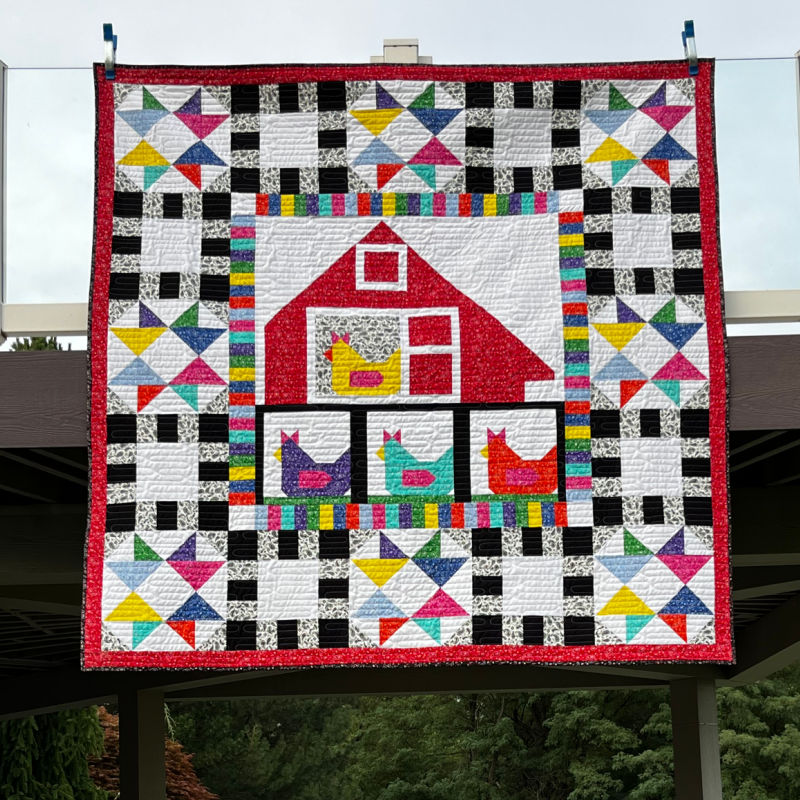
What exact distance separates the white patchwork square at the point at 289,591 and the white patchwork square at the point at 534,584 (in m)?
0.59

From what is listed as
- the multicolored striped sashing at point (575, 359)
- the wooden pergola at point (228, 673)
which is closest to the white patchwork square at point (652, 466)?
the multicolored striped sashing at point (575, 359)

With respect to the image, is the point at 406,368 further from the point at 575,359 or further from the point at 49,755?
the point at 49,755

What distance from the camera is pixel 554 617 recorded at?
4105mm

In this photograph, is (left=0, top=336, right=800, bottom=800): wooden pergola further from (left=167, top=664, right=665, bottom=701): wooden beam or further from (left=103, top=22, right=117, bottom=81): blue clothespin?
(left=103, top=22, right=117, bottom=81): blue clothespin

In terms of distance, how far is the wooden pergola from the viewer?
4.21 metres

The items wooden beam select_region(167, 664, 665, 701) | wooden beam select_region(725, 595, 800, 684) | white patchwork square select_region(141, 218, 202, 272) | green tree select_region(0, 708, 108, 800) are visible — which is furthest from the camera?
green tree select_region(0, 708, 108, 800)

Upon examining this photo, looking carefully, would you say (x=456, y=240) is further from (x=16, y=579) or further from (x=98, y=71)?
(x=16, y=579)

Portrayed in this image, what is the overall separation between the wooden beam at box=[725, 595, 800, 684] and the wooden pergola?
14 millimetres

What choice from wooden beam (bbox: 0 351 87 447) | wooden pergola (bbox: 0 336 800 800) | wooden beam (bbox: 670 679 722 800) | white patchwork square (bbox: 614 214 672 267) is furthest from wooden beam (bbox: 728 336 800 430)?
wooden beam (bbox: 670 679 722 800)

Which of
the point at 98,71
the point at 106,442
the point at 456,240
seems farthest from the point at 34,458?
the point at 456,240

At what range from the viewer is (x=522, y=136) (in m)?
4.29

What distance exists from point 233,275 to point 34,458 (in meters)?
1.06

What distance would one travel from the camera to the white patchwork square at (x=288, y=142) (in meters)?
4.27

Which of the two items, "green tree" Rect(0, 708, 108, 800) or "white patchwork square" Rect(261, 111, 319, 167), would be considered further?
"green tree" Rect(0, 708, 108, 800)
